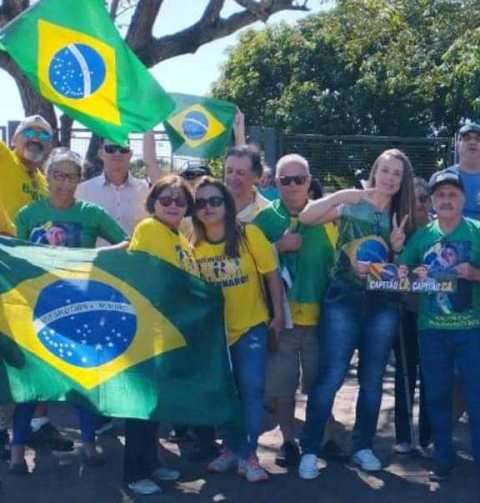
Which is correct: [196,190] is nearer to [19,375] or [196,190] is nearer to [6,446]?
[19,375]

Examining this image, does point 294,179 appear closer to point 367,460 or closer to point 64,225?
point 64,225

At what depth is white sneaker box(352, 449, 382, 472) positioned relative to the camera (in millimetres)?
6008

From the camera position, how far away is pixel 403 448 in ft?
21.0

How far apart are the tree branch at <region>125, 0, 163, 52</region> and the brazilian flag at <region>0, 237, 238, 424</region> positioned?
8.95 meters

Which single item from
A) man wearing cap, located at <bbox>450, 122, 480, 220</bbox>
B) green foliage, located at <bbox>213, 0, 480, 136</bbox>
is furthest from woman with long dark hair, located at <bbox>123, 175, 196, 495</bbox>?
green foliage, located at <bbox>213, 0, 480, 136</bbox>

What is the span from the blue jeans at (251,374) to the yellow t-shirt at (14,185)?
1.86 m

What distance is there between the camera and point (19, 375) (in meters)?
5.59

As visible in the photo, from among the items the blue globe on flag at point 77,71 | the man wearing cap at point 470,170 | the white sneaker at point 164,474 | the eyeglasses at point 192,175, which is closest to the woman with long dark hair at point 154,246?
the white sneaker at point 164,474

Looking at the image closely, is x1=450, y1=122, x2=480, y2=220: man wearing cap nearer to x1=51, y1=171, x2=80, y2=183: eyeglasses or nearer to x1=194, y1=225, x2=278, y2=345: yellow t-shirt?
x1=194, y1=225, x2=278, y2=345: yellow t-shirt

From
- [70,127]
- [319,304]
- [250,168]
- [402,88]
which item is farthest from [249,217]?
[402,88]

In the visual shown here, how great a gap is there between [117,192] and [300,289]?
1.64m

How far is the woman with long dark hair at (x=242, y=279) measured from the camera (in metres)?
5.74

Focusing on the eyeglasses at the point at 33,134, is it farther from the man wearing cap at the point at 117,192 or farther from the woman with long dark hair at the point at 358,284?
the woman with long dark hair at the point at 358,284

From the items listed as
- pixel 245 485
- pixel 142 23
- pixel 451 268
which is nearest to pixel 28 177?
pixel 245 485
